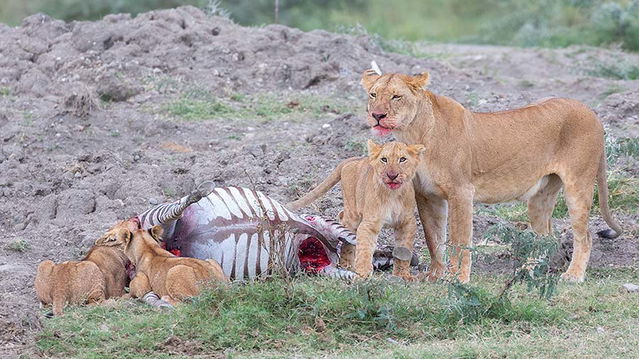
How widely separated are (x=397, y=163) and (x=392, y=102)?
45cm

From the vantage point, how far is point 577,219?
30.7 ft

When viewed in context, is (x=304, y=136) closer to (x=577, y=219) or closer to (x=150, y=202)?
(x=150, y=202)

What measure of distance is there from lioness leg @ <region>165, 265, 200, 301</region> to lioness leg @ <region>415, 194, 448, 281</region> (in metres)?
1.83

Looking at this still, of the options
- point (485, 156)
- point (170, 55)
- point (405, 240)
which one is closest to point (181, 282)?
point (405, 240)

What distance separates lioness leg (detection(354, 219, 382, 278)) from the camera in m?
8.53

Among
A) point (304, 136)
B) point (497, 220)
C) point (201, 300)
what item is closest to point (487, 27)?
point (304, 136)

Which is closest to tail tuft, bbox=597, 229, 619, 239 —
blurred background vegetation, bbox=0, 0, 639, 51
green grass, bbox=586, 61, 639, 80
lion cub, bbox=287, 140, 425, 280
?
lion cub, bbox=287, 140, 425, 280

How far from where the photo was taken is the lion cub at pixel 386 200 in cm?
849

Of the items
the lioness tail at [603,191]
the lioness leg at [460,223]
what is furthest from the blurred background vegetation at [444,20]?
the lioness leg at [460,223]

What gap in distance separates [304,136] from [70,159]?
2.24 meters

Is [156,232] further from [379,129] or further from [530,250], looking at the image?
[530,250]

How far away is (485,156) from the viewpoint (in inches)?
357

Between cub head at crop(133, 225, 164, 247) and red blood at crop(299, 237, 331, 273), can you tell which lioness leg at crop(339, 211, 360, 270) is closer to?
red blood at crop(299, 237, 331, 273)

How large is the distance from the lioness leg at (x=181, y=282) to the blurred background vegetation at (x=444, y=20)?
1081 cm
